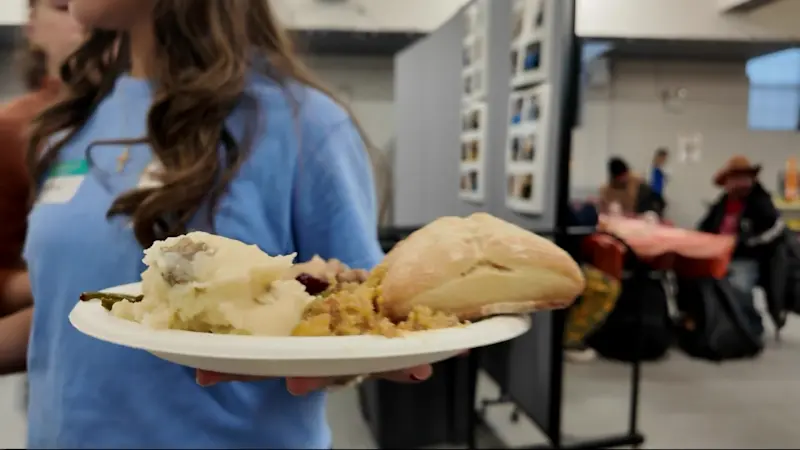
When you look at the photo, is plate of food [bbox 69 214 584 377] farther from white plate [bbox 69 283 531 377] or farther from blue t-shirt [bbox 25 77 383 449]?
blue t-shirt [bbox 25 77 383 449]

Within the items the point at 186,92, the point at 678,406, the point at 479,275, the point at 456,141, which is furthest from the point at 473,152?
the point at 479,275

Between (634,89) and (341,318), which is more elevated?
(634,89)

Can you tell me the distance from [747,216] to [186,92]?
804 millimetres

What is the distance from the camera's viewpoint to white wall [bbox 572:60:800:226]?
2.85ft

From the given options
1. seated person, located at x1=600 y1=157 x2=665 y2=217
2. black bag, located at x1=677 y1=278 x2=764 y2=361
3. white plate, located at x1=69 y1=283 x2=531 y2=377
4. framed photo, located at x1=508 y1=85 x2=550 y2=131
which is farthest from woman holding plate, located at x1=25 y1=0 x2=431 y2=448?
seated person, located at x1=600 y1=157 x2=665 y2=217

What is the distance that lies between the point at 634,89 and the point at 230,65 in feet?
5.60

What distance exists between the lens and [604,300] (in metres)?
2.49

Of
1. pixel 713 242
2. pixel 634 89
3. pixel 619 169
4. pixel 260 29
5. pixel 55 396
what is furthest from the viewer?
pixel 619 169

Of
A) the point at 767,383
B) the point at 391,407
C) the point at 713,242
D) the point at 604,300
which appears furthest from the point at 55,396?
the point at 604,300

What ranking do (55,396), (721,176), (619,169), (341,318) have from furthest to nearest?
(619,169)
(721,176)
(55,396)
(341,318)

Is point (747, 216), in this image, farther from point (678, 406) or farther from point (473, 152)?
point (473, 152)

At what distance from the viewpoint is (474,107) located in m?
2.96

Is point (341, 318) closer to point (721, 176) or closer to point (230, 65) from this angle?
point (230, 65)

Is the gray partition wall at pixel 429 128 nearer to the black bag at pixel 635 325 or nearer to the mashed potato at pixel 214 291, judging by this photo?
the black bag at pixel 635 325
